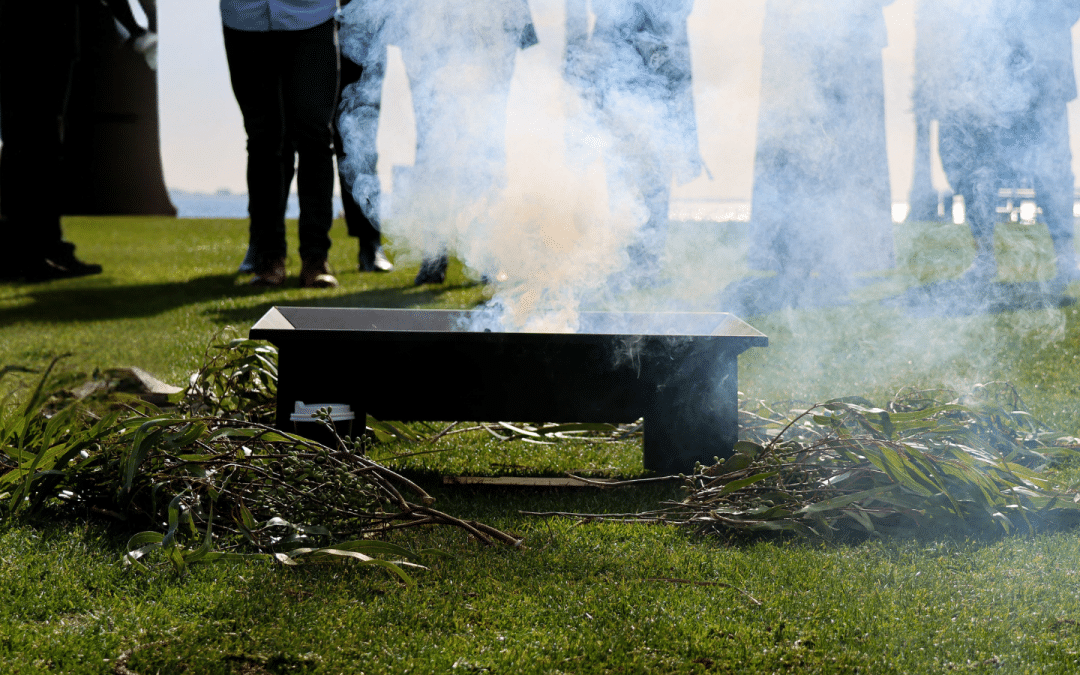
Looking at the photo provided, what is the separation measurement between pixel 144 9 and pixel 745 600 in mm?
6516

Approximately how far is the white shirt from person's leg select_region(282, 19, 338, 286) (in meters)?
0.06

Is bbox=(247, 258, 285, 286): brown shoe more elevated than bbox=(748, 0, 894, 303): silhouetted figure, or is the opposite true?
bbox=(748, 0, 894, 303): silhouetted figure

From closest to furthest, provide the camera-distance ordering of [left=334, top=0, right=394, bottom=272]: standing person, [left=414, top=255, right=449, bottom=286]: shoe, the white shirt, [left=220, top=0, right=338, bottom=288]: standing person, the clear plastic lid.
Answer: the clear plastic lid, [left=334, top=0, right=394, bottom=272]: standing person, the white shirt, [left=220, top=0, right=338, bottom=288]: standing person, [left=414, top=255, right=449, bottom=286]: shoe

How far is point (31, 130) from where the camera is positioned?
7449mm

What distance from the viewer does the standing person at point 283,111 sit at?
5.23 meters

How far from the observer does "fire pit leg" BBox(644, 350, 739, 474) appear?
269 cm

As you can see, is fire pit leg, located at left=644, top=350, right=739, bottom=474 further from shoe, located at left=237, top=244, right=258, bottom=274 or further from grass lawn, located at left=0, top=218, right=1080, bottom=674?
shoe, located at left=237, top=244, right=258, bottom=274

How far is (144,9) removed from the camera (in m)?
6.62

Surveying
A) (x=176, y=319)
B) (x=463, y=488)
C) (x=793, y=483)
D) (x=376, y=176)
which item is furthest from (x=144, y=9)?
(x=793, y=483)

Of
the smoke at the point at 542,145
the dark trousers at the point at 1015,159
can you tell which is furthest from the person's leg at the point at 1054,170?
the smoke at the point at 542,145

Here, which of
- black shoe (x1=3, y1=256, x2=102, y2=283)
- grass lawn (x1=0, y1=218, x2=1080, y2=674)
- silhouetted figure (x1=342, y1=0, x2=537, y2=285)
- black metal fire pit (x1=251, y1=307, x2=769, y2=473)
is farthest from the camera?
black shoe (x1=3, y1=256, x2=102, y2=283)

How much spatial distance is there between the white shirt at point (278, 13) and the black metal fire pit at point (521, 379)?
3.00 m

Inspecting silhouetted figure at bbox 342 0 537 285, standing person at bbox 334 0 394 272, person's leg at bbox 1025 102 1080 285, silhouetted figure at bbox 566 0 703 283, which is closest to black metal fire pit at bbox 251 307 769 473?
silhouetted figure at bbox 566 0 703 283

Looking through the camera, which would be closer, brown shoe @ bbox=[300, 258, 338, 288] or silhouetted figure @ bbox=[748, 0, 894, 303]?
silhouetted figure @ bbox=[748, 0, 894, 303]
